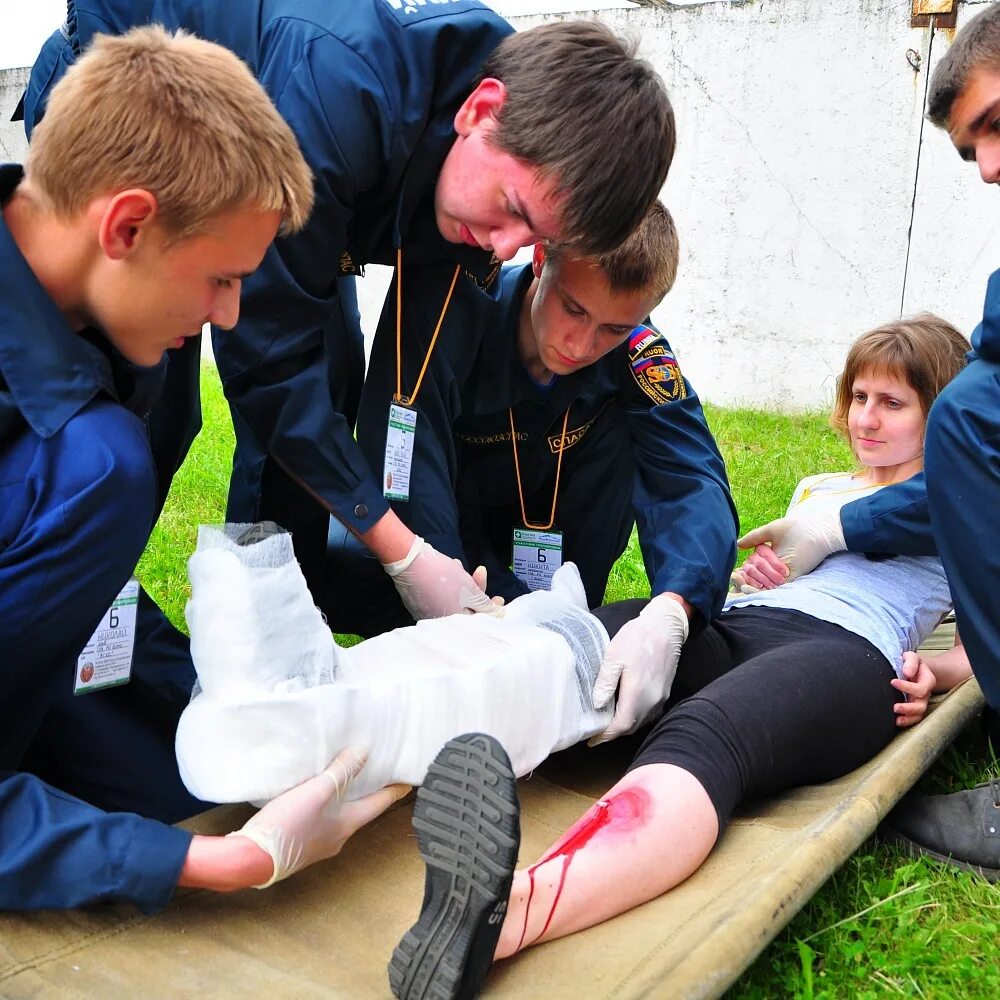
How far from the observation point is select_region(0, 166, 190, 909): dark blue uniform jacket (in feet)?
4.10

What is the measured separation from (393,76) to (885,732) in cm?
142

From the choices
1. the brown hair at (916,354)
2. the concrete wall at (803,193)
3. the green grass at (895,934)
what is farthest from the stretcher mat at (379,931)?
the concrete wall at (803,193)

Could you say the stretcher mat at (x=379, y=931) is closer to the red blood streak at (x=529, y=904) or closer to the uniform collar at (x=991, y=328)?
the red blood streak at (x=529, y=904)

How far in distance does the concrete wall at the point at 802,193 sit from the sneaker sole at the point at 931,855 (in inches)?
174

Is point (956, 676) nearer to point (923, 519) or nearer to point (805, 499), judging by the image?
point (923, 519)

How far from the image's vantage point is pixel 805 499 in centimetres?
283

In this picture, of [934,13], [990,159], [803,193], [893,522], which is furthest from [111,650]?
[934,13]

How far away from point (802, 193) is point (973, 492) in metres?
4.70

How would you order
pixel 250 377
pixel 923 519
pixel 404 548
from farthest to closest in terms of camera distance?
pixel 923 519 < pixel 404 548 < pixel 250 377

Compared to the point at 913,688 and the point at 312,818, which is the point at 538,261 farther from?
the point at 312,818

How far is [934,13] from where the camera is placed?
18.5 ft

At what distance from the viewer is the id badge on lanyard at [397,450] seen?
2240 millimetres

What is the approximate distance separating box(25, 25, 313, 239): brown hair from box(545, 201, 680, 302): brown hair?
2.58 feet

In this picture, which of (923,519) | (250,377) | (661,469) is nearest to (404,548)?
(250,377)
